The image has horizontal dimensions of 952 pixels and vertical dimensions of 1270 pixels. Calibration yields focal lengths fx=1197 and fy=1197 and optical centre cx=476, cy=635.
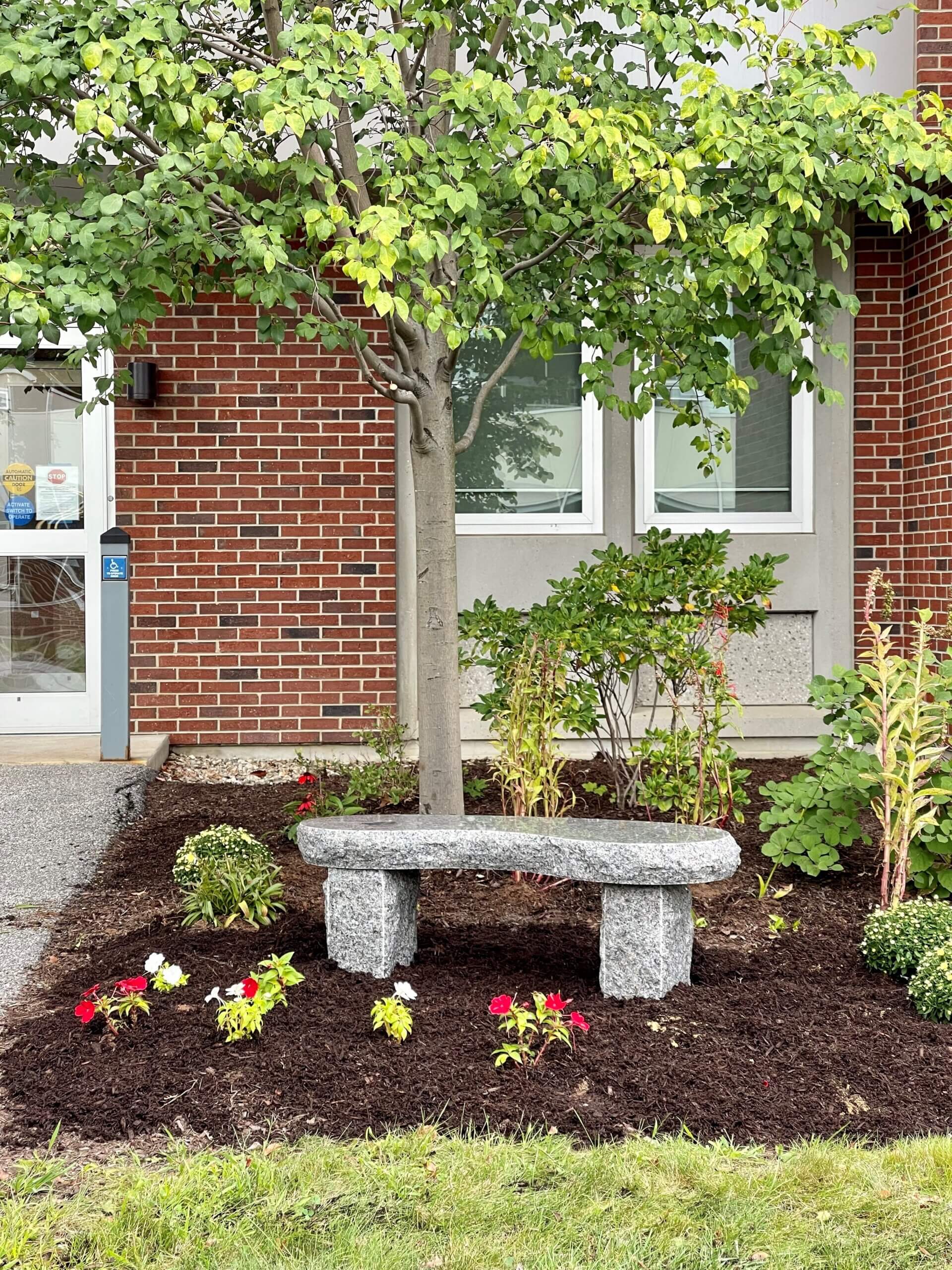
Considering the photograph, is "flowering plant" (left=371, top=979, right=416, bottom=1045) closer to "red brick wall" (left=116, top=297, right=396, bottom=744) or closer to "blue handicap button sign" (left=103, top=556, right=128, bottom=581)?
"blue handicap button sign" (left=103, top=556, right=128, bottom=581)

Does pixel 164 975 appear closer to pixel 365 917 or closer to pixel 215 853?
pixel 365 917

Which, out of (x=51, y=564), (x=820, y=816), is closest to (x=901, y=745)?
(x=820, y=816)

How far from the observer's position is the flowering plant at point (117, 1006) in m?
3.26

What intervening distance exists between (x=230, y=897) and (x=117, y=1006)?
91 cm

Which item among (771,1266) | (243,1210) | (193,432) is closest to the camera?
(771,1266)

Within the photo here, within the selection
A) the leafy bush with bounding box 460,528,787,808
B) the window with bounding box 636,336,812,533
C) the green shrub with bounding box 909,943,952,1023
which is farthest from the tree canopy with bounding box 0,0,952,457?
the window with bounding box 636,336,812,533

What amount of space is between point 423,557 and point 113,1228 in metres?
2.75

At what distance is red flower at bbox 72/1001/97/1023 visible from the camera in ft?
10.6

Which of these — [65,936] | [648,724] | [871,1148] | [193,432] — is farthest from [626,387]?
[871,1148]

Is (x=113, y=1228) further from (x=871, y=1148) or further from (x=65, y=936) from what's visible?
(x=65, y=936)

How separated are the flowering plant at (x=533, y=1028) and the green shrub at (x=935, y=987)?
3.40ft

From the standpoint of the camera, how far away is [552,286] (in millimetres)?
4883

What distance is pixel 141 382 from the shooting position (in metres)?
7.08

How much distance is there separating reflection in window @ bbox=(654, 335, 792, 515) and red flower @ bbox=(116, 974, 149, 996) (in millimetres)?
5183
